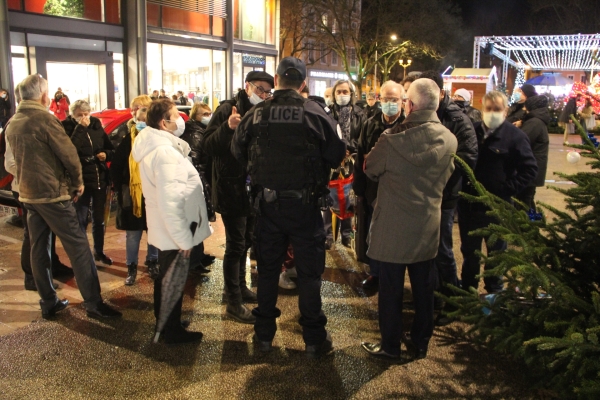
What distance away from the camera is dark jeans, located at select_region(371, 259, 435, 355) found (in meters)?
3.90

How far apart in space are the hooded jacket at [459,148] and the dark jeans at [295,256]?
1261mm

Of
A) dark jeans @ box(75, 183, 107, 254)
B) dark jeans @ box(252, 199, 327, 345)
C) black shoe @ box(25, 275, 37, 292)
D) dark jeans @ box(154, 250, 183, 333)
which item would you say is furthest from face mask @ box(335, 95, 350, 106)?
black shoe @ box(25, 275, 37, 292)

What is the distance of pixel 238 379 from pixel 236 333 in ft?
2.49

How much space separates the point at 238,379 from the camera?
377cm

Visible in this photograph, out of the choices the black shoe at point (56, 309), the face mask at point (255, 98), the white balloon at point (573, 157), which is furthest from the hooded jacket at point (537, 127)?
the black shoe at point (56, 309)

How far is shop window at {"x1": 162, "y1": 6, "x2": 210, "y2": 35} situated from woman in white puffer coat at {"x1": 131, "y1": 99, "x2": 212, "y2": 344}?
714 inches

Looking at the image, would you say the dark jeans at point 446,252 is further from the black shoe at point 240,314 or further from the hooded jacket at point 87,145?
the hooded jacket at point 87,145

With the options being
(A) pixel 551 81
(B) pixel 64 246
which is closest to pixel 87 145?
(B) pixel 64 246

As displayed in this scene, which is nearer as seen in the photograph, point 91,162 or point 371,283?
point 371,283

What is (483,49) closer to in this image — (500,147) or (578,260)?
(500,147)

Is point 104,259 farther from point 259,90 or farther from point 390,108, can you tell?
point 390,108

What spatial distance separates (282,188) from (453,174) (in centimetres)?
157

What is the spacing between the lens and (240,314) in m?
4.76

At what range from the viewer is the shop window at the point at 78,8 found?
52.1 feet
